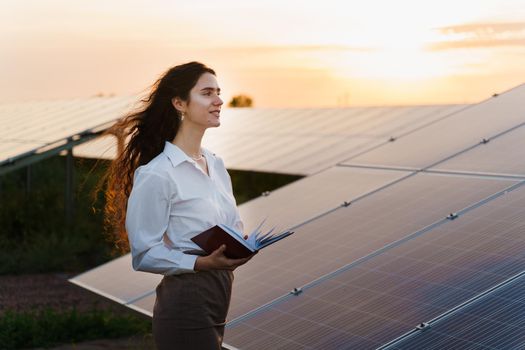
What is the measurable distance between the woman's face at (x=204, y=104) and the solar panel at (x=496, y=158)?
4.54 m

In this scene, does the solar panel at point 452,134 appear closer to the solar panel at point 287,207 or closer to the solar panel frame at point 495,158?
the solar panel frame at point 495,158

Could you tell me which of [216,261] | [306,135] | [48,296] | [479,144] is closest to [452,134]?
[479,144]

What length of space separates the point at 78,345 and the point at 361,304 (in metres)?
5.82

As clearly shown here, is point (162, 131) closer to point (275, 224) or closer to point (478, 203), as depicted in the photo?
point (478, 203)

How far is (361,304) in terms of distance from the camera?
701 centimetres

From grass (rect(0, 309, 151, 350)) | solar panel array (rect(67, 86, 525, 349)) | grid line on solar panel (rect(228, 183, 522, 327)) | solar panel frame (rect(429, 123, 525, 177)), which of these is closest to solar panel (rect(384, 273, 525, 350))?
solar panel array (rect(67, 86, 525, 349))

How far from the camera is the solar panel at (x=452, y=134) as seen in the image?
1089cm

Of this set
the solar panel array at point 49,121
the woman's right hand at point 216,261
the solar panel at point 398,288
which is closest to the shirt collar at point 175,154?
the woman's right hand at point 216,261

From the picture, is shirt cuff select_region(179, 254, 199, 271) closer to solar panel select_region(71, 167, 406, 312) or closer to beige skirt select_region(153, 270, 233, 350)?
beige skirt select_region(153, 270, 233, 350)

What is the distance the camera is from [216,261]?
16.3ft

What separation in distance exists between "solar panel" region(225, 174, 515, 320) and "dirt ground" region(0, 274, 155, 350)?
3732 millimetres

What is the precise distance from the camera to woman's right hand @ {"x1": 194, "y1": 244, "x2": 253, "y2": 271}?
16.3ft

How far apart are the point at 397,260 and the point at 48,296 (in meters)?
9.30

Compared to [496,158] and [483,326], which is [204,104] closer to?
[483,326]
